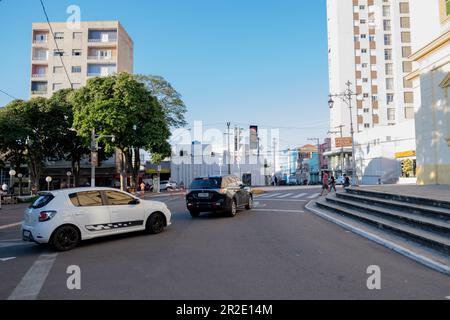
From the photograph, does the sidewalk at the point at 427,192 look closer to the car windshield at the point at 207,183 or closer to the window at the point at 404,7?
the car windshield at the point at 207,183

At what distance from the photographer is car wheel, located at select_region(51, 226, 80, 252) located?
7086 mm

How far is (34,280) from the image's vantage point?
510cm

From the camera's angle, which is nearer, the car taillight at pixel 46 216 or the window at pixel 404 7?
the car taillight at pixel 46 216

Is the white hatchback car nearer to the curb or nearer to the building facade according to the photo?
the curb

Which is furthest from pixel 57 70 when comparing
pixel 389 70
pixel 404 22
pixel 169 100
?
pixel 404 22

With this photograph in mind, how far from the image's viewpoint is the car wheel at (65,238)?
709 cm

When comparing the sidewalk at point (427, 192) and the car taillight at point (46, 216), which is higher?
the sidewalk at point (427, 192)

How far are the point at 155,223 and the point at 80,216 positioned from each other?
2.23 m

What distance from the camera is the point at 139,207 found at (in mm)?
8789

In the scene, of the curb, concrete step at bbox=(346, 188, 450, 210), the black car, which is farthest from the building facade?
the black car

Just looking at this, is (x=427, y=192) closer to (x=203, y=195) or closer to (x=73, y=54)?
(x=203, y=195)

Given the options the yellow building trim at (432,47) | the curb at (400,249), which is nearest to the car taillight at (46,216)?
the curb at (400,249)

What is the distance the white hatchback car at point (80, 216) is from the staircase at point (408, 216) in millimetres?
6691
